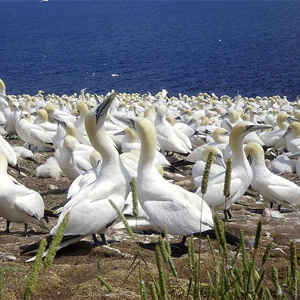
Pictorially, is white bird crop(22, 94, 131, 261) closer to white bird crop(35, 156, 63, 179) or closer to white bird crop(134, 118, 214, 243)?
white bird crop(134, 118, 214, 243)


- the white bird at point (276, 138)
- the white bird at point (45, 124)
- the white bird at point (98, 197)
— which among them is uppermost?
the white bird at point (98, 197)

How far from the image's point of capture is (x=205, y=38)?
2867 inches

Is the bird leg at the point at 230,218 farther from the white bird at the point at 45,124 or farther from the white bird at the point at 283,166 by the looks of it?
the white bird at the point at 45,124

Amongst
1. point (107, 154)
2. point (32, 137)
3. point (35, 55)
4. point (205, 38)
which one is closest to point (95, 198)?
point (107, 154)

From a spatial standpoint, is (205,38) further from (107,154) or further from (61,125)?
(107,154)

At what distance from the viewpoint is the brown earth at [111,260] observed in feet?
12.5

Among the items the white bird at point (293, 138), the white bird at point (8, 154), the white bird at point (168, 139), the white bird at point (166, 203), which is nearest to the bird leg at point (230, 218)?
the white bird at point (166, 203)

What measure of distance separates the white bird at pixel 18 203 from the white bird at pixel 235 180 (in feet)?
5.16

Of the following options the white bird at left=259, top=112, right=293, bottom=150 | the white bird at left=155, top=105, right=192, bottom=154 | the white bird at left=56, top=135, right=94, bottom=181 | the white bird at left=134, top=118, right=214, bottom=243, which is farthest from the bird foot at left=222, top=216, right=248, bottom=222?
the white bird at left=259, top=112, right=293, bottom=150

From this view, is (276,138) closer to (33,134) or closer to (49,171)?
(33,134)

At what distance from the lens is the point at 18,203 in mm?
5691

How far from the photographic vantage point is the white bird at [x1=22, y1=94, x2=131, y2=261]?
4.83 m

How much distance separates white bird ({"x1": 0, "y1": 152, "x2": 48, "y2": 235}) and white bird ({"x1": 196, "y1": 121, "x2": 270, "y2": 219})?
157 cm

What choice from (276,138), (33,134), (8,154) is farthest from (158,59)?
(8,154)
